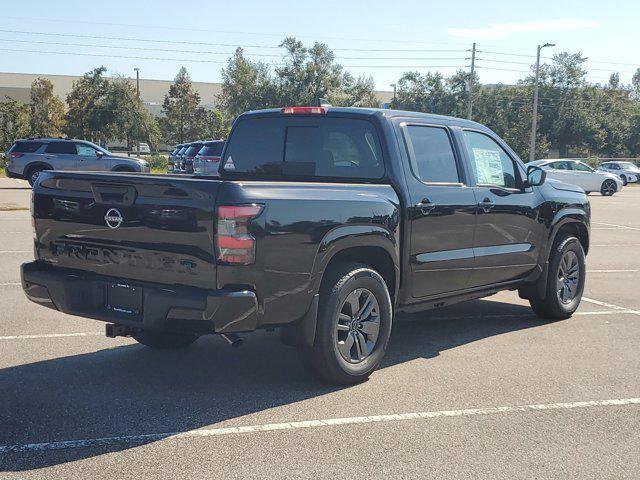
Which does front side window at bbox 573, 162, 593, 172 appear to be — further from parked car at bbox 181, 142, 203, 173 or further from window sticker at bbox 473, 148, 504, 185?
window sticker at bbox 473, 148, 504, 185

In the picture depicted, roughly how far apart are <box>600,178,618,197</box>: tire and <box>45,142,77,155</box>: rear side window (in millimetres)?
22960

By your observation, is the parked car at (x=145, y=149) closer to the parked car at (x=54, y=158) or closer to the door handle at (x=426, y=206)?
the parked car at (x=54, y=158)

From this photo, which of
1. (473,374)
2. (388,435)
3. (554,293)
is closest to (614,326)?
(554,293)

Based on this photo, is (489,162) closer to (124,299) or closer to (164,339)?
(164,339)

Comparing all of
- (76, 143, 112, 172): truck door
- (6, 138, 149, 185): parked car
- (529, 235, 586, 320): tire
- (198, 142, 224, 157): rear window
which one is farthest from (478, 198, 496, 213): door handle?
(76, 143, 112, 172): truck door

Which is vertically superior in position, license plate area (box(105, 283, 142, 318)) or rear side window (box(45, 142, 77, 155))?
rear side window (box(45, 142, 77, 155))

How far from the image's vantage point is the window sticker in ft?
21.9

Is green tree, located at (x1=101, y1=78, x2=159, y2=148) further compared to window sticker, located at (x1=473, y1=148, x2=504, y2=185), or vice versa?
green tree, located at (x1=101, y1=78, x2=159, y2=148)

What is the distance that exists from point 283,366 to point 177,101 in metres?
64.6

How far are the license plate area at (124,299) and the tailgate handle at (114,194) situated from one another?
1.77ft

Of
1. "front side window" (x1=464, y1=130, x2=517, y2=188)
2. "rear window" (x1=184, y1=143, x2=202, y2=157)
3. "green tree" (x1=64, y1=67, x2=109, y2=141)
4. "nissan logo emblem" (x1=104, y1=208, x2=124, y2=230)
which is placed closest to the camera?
"nissan logo emblem" (x1=104, y1=208, x2=124, y2=230)

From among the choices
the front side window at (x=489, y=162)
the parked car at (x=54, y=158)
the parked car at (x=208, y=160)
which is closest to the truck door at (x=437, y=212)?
the front side window at (x=489, y=162)

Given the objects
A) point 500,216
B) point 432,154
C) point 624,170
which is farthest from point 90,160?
point 624,170

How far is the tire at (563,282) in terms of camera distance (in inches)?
298
